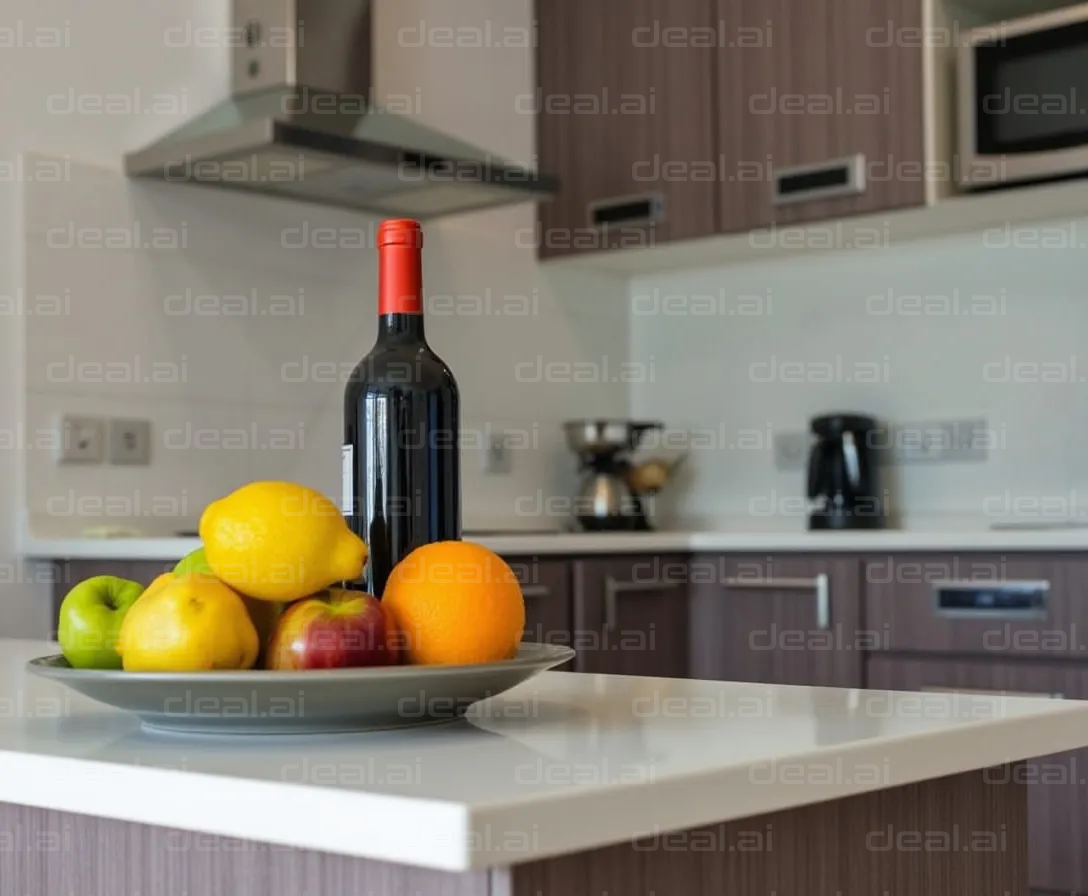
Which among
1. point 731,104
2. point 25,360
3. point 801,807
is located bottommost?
point 801,807

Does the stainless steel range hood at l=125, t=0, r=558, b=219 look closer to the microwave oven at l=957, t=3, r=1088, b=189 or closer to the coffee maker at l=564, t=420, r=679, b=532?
the coffee maker at l=564, t=420, r=679, b=532

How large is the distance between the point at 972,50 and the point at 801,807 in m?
2.45

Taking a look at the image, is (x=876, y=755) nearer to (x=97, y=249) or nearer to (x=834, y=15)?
(x=97, y=249)

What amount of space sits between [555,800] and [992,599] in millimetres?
2227

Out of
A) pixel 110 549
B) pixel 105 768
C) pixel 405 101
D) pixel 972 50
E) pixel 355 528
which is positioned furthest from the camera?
pixel 405 101

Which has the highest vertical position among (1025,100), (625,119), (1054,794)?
(625,119)

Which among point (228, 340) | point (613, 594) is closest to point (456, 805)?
point (613, 594)

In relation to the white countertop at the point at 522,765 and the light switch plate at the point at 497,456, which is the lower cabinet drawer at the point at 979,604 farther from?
the white countertop at the point at 522,765

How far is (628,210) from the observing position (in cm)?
341

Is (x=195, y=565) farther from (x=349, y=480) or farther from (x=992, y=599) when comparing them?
(x=992, y=599)

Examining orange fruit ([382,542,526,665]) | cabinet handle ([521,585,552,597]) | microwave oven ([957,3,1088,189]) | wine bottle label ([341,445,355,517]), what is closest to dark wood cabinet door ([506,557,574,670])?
cabinet handle ([521,585,552,597])

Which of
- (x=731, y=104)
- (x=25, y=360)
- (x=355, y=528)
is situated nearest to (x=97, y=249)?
(x=25, y=360)

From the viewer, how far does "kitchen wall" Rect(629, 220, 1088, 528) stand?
10.1 ft

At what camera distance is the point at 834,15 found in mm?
3092
